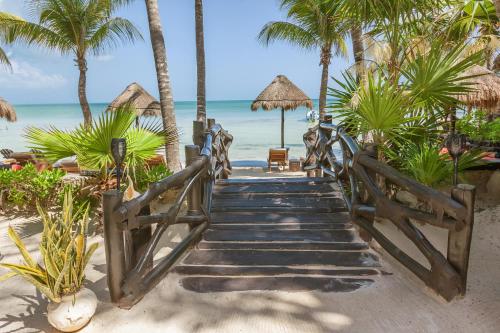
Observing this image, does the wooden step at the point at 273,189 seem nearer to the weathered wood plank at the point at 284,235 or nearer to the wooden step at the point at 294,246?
the weathered wood plank at the point at 284,235

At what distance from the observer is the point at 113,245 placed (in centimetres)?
265

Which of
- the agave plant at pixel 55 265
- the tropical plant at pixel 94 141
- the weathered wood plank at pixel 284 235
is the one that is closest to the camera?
the agave plant at pixel 55 265

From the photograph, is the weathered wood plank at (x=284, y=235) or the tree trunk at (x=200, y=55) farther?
the tree trunk at (x=200, y=55)

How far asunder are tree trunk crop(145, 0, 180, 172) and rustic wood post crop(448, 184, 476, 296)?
4678mm

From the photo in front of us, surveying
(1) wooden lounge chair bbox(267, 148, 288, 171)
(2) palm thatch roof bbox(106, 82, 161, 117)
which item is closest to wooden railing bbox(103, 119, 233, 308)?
(1) wooden lounge chair bbox(267, 148, 288, 171)

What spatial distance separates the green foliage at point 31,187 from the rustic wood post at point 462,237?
530cm

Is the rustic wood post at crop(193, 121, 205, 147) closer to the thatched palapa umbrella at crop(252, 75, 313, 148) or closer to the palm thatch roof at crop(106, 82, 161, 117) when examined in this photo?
the palm thatch roof at crop(106, 82, 161, 117)

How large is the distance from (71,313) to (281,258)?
1.92m

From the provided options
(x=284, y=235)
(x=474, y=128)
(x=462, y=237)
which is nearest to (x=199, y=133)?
(x=284, y=235)

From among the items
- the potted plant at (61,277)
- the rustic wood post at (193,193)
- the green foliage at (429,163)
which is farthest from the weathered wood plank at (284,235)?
the potted plant at (61,277)

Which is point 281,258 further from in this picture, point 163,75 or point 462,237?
point 163,75

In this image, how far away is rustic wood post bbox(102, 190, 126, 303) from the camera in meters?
2.59

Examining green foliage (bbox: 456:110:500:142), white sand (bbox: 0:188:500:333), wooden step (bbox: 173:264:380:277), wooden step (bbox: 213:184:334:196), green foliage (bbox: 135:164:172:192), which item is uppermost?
green foliage (bbox: 456:110:500:142)

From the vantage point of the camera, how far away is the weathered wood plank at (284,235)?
3881 millimetres
